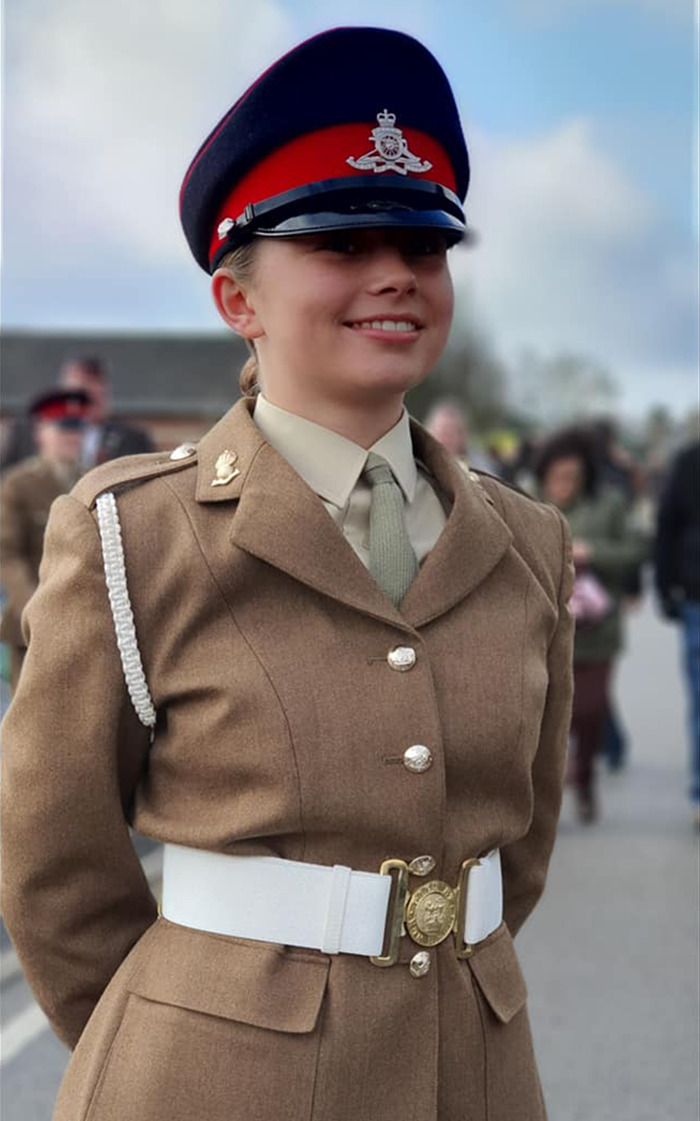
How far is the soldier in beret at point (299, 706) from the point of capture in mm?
1841

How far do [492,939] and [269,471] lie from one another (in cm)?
65

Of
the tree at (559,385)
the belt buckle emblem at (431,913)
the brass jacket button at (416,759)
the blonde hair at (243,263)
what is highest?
the blonde hair at (243,263)

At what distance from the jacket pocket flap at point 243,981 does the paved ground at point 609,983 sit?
0.43 m

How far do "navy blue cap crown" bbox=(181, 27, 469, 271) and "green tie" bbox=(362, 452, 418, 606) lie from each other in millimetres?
308

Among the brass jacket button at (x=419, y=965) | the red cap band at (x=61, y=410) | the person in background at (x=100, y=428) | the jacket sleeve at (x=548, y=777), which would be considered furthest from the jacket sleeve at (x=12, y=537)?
the brass jacket button at (x=419, y=965)

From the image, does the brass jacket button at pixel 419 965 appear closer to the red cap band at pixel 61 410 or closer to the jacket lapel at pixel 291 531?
the jacket lapel at pixel 291 531

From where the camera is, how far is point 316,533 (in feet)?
6.26

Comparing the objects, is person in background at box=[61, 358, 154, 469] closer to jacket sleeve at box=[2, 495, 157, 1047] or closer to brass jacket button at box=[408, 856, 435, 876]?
jacket sleeve at box=[2, 495, 157, 1047]

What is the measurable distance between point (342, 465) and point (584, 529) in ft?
19.5

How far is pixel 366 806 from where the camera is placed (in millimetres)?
1840

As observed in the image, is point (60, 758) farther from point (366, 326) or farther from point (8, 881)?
point (366, 326)

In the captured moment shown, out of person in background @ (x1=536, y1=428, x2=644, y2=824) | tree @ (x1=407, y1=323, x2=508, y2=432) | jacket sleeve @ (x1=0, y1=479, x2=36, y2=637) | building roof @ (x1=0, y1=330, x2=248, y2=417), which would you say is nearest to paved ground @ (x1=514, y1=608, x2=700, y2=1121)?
person in background @ (x1=536, y1=428, x2=644, y2=824)

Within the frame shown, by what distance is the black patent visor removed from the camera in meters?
1.89

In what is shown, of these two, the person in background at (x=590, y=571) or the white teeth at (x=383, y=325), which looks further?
the person in background at (x=590, y=571)
